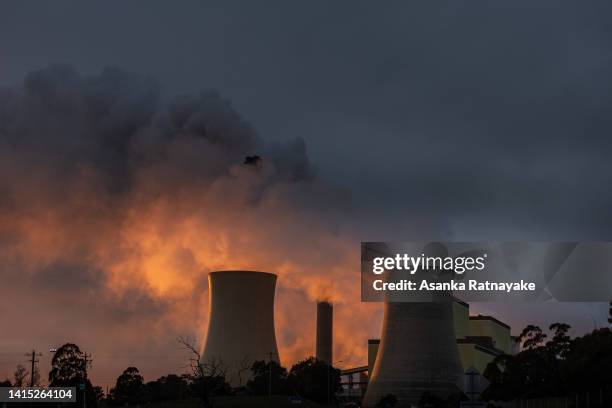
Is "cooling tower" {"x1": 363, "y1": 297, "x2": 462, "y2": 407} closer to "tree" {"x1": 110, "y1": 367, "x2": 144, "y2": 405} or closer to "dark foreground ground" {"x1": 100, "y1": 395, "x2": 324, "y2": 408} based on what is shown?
"dark foreground ground" {"x1": 100, "y1": 395, "x2": 324, "y2": 408}

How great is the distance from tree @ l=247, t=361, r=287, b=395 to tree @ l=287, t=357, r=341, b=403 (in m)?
1.64

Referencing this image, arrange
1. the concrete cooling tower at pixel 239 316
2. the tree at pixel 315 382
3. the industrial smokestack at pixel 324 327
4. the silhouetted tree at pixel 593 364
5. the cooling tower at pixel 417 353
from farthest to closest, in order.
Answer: the industrial smokestack at pixel 324 327 → the tree at pixel 315 382 → the cooling tower at pixel 417 353 → the concrete cooling tower at pixel 239 316 → the silhouetted tree at pixel 593 364

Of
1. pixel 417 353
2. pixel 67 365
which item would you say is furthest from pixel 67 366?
pixel 417 353

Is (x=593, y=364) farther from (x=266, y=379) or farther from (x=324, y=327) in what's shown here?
(x=324, y=327)

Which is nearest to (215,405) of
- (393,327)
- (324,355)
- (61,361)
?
(393,327)

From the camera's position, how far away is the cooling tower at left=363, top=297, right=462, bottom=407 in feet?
244

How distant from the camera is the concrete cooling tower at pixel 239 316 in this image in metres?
62.7

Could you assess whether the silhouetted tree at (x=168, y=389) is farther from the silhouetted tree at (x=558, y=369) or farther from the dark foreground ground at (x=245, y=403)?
the silhouetted tree at (x=558, y=369)

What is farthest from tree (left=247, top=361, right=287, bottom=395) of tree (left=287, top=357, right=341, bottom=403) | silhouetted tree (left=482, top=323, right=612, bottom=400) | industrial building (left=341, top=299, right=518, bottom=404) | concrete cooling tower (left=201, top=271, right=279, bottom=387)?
industrial building (left=341, top=299, right=518, bottom=404)

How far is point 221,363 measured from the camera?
65.8m

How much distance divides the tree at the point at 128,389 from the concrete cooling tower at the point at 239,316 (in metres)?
26.3

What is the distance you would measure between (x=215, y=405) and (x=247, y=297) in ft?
25.8

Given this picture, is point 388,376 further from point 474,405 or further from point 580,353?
point 474,405

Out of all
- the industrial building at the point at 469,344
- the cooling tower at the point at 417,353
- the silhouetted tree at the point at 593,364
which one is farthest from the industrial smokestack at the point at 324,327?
the silhouetted tree at the point at 593,364
